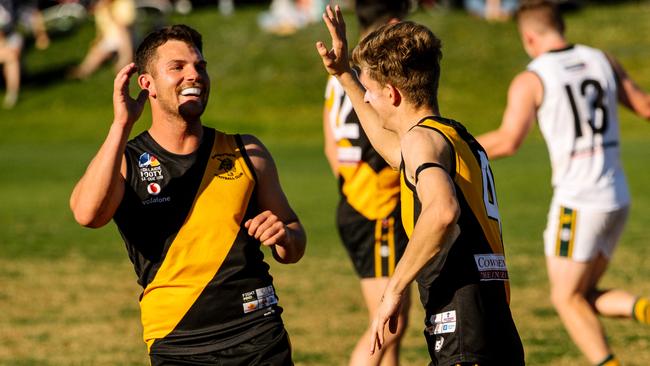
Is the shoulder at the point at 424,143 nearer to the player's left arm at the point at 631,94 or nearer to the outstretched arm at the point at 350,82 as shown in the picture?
the outstretched arm at the point at 350,82

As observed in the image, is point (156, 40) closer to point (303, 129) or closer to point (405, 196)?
point (405, 196)

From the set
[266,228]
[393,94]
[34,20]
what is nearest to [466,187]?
[393,94]

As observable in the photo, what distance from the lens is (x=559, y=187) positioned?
307 inches

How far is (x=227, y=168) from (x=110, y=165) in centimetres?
62

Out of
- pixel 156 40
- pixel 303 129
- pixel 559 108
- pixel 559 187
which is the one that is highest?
pixel 156 40

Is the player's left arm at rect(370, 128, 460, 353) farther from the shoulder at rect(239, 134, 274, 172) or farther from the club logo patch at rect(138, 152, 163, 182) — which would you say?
the club logo patch at rect(138, 152, 163, 182)

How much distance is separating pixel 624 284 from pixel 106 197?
300 inches

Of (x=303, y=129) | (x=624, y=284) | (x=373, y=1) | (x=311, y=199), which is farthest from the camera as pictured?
(x=303, y=129)

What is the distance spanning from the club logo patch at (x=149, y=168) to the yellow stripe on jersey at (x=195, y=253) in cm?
20

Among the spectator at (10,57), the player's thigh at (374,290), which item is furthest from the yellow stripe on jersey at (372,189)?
the spectator at (10,57)

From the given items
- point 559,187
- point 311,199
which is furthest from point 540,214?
point 559,187

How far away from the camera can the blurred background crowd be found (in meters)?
31.4

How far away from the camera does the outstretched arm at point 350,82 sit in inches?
210

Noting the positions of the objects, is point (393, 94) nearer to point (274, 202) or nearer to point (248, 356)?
point (274, 202)
